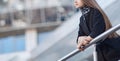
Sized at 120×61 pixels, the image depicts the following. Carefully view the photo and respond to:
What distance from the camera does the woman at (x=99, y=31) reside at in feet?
19.5

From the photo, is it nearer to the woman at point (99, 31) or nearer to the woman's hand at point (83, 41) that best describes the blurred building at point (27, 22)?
the woman at point (99, 31)

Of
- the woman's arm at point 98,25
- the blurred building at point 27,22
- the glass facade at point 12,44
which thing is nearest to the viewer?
the woman's arm at point 98,25

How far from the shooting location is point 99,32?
597 centimetres

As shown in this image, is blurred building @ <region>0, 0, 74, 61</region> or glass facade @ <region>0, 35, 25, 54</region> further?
glass facade @ <region>0, 35, 25, 54</region>

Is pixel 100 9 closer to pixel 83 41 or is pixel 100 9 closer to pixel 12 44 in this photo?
pixel 83 41


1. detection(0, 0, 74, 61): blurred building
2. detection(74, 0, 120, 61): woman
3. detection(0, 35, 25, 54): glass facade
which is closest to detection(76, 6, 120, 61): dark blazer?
detection(74, 0, 120, 61): woman

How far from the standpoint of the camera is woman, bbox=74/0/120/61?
5.93 meters

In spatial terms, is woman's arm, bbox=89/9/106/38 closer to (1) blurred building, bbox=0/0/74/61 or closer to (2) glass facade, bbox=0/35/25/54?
(1) blurred building, bbox=0/0/74/61

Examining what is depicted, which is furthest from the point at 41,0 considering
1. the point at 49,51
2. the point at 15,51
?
the point at 49,51

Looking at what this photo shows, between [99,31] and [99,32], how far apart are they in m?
0.01

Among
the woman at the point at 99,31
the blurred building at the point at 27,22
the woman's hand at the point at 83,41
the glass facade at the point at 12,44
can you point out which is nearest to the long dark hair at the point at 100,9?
the woman at the point at 99,31

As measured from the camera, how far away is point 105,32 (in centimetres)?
574

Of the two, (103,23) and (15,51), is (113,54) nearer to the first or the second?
(103,23)

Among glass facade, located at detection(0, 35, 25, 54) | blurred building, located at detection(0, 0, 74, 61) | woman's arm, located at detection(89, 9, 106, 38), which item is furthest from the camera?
glass facade, located at detection(0, 35, 25, 54)
